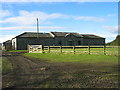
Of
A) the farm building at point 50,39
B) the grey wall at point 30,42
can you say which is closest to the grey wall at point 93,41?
the farm building at point 50,39

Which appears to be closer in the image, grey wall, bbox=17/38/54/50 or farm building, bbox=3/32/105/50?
grey wall, bbox=17/38/54/50

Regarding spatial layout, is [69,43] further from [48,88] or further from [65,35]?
[48,88]

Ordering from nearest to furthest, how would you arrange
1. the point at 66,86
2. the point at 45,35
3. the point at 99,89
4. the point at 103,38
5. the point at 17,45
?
the point at 99,89, the point at 66,86, the point at 17,45, the point at 45,35, the point at 103,38

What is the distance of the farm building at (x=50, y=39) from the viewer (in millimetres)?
48531

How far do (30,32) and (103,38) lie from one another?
1122 inches

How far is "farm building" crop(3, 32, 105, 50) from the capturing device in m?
48.5

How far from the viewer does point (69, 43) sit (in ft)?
173

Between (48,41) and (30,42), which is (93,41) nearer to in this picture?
(48,41)

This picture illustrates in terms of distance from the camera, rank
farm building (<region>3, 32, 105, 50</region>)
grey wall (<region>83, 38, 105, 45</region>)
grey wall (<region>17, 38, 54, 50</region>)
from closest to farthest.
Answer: grey wall (<region>17, 38, 54, 50</region>)
farm building (<region>3, 32, 105, 50</region>)
grey wall (<region>83, 38, 105, 45</region>)

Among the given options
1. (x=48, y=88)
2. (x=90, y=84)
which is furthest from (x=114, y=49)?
(x=48, y=88)

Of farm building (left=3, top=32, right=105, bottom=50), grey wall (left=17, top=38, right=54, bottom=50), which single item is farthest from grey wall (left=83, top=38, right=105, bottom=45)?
grey wall (left=17, top=38, right=54, bottom=50)

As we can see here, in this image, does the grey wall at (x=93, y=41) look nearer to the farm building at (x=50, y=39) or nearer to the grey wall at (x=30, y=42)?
the farm building at (x=50, y=39)

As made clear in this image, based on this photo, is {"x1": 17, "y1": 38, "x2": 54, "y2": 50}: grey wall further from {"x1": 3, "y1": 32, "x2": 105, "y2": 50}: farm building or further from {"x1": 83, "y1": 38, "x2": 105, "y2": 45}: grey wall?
{"x1": 83, "y1": 38, "x2": 105, "y2": 45}: grey wall

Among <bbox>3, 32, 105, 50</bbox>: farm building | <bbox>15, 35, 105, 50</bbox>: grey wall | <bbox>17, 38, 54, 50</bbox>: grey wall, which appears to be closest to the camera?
<bbox>17, 38, 54, 50</bbox>: grey wall
